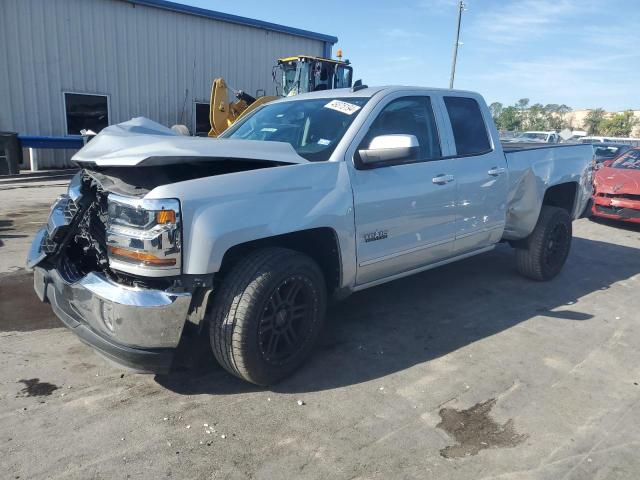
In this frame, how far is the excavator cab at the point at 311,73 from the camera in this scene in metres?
14.8

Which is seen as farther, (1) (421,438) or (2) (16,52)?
(2) (16,52)

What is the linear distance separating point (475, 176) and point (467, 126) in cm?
51

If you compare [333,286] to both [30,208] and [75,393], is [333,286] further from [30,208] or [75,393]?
[30,208]

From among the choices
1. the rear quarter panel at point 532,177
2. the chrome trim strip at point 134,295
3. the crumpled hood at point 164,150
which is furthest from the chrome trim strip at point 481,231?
the chrome trim strip at point 134,295

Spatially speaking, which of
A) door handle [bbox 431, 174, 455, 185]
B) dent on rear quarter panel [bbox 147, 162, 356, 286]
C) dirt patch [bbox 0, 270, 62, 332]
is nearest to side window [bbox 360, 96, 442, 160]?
door handle [bbox 431, 174, 455, 185]

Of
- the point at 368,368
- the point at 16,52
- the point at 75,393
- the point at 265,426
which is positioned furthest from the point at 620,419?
the point at 16,52

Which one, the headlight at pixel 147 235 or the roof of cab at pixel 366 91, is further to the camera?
the roof of cab at pixel 366 91

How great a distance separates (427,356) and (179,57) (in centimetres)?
1552

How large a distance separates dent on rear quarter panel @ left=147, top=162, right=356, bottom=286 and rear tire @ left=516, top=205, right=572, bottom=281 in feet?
9.11

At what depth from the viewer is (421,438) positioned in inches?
108

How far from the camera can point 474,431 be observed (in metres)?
2.83

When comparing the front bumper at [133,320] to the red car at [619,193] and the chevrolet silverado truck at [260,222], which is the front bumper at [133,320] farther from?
the red car at [619,193]

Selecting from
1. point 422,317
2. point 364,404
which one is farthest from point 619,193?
point 364,404

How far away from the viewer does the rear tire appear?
5.39 meters
